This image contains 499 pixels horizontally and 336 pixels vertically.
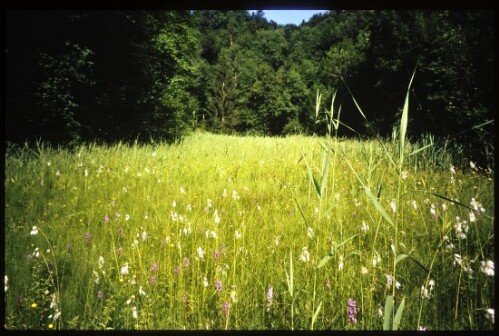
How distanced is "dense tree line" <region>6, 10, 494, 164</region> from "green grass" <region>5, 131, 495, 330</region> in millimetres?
975

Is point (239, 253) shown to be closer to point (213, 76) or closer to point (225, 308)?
point (225, 308)

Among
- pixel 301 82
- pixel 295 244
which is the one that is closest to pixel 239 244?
pixel 295 244

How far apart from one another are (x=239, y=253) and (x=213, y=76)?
58.9 feet

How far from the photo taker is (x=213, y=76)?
18875mm

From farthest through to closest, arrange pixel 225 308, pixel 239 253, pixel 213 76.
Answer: pixel 213 76
pixel 239 253
pixel 225 308

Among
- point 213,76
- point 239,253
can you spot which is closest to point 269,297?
point 239,253

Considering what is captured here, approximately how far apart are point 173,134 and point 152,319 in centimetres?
956

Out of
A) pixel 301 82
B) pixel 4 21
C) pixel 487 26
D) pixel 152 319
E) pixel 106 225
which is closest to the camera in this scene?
pixel 4 21

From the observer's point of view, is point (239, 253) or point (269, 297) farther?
point (239, 253)

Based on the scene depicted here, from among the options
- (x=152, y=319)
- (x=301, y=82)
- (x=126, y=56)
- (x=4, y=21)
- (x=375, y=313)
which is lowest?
(x=152, y=319)

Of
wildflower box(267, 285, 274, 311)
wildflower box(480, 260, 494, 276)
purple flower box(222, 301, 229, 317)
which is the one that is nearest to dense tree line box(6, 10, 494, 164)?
wildflower box(480, 260, 494, 276)

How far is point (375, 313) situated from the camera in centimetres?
171

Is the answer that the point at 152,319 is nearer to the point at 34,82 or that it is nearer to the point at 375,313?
the point at 375,313

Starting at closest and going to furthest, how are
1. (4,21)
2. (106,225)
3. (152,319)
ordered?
(4,21) < (152,319) < (106,225)
